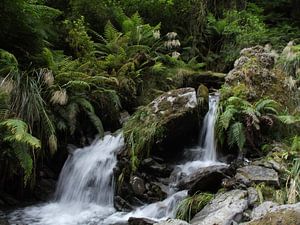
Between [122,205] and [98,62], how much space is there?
11.4ft

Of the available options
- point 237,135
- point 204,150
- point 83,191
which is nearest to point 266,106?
point 237,135

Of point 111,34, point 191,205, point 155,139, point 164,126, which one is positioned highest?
point 111,34

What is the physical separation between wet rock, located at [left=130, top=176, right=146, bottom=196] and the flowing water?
0.25 m

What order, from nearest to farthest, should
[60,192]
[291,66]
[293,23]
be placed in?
[60,192]
[291,66]
[293,23]

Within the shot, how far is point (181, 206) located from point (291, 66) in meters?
4.75

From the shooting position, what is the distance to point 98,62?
28.0ft

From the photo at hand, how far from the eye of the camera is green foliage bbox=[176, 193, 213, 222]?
5.31 meters

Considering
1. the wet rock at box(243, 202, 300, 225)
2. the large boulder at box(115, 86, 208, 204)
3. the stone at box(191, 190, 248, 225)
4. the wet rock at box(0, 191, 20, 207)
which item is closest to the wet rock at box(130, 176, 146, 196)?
the large boulder at box(115, 86, 208, 204)

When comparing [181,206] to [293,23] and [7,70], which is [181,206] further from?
[293,23]

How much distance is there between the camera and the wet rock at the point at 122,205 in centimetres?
610

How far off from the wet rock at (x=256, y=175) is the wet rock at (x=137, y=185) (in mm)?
1456

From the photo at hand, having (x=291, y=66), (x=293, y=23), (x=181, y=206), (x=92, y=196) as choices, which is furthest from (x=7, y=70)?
(x=293, y=23)

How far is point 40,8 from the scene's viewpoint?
7.45 m

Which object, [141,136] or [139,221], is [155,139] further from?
[139,221]
